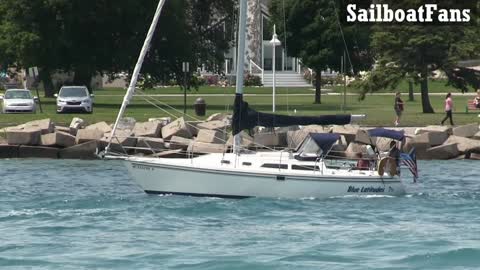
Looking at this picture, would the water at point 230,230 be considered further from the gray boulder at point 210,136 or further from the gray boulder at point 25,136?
the gray boulder at point 25,136

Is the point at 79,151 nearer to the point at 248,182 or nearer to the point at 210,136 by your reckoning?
the point at 210,136

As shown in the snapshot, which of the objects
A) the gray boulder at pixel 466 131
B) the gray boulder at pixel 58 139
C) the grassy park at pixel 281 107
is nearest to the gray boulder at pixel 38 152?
the gray boulder at pixel 58 139

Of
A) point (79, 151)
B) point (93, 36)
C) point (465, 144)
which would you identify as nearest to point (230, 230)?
point (79, 151)

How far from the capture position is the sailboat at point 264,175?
116ft

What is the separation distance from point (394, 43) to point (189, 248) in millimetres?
42364

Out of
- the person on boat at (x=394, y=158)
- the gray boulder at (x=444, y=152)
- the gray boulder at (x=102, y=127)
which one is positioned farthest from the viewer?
the gray boulder at (x=102, y=127)

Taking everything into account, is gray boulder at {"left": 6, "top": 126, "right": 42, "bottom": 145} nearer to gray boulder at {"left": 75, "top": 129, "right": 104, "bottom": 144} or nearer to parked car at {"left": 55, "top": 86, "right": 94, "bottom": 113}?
gray boulder at {"left": 75, "top": 129, "right": 104, "bottom": 144}

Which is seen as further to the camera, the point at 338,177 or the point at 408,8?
the point at 408,8

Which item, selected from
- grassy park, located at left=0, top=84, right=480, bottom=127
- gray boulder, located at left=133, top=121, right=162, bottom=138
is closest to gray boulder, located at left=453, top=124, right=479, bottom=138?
grassy park, located at left=0, top=84, right=480, bottom=127

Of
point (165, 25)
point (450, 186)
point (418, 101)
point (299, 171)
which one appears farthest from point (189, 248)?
point (418, 101)

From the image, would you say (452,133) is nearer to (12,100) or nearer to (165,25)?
(12,100)

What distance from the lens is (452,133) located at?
5356cm

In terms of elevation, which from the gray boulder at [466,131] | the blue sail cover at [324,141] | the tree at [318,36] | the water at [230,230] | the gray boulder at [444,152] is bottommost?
the gray boulder at [444,152]

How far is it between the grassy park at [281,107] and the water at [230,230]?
42.8ft
